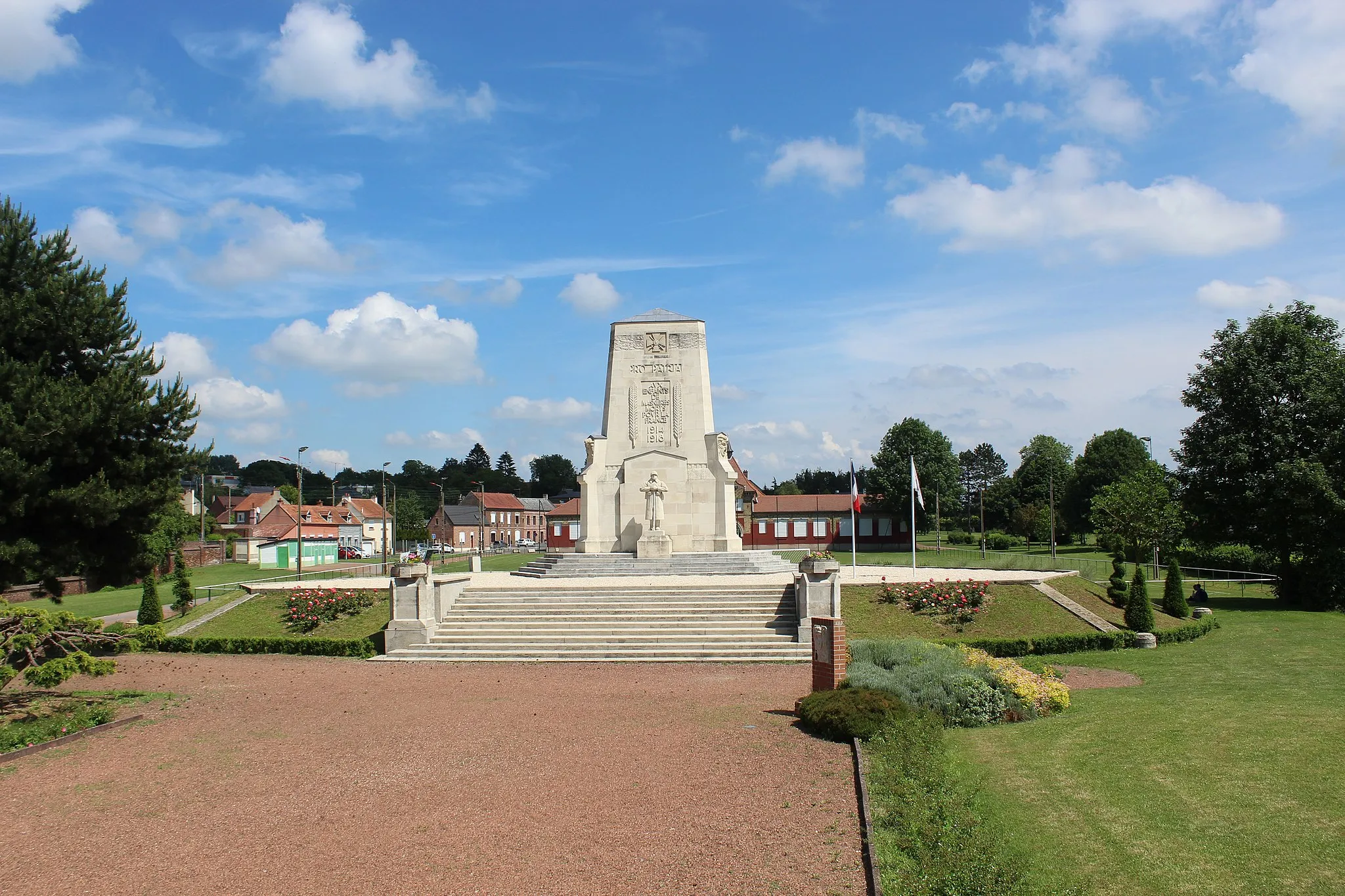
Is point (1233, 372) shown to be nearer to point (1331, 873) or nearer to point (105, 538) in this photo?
point (1331, 873)

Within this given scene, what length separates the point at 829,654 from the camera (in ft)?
47.6

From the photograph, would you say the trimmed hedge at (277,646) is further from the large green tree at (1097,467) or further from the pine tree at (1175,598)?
the large green tree at (1097,467)

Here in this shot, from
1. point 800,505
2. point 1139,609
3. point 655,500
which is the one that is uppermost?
point 655,500

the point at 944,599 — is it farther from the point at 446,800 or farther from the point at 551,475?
the point at 551,475

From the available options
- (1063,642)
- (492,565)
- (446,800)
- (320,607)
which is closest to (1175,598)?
(1063,642)

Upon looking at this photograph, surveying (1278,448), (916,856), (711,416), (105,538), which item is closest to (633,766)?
(916,856)

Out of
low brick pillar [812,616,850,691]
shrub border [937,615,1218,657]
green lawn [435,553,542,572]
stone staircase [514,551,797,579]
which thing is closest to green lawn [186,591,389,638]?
stone staircase [514,551,797,579]

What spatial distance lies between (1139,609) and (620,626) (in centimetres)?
1297

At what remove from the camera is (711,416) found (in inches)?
1305

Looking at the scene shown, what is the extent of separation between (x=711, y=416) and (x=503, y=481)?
133 meters

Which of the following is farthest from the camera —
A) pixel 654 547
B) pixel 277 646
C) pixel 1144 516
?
pixel 1144 516

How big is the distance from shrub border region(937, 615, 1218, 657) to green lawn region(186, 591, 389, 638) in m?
14.6

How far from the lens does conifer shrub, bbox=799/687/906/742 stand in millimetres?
12328

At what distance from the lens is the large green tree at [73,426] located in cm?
2180
